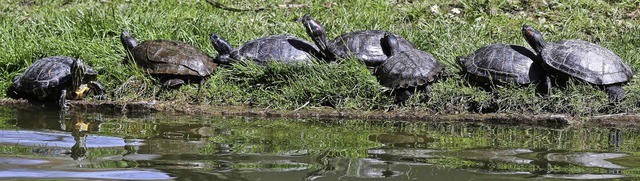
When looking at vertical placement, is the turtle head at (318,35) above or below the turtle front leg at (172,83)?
above

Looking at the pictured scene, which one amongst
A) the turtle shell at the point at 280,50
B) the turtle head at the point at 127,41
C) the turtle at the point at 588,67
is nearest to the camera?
the turtle at the point at 588,67

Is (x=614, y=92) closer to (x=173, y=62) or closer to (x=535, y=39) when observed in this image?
(x=535, y=39)

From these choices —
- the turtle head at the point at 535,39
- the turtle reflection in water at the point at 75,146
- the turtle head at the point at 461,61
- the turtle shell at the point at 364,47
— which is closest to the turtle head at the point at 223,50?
the turtle shell at the point at 364,47

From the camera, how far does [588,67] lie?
6.94 meters

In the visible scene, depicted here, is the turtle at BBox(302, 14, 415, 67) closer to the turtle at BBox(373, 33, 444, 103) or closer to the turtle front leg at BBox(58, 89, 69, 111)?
the turtle at BBox(373, 33, 444, 103)

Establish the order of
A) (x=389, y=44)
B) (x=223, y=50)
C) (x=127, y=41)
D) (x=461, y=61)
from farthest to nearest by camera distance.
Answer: (x=127, y=41), (x=223, y=50), (x=389, y=44), (x=461, y=61)

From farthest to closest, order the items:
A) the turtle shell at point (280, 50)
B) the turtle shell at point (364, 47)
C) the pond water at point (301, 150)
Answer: the turtle shell at point (280, 50) → the turtle shell at point (364, 47) → the pond water at point (301, 150)

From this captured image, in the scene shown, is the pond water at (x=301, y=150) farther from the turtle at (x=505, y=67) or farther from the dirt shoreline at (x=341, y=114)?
the turtle at (x=505, y=67)

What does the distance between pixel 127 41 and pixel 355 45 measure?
7.78 ft

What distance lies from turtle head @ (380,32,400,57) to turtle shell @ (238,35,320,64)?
26.5 inches

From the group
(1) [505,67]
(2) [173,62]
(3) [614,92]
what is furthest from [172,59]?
(3) [614,92]

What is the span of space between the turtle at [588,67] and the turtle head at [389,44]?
1336 millimetres

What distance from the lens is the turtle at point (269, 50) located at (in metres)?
7.91

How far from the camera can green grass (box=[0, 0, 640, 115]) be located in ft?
23.2
